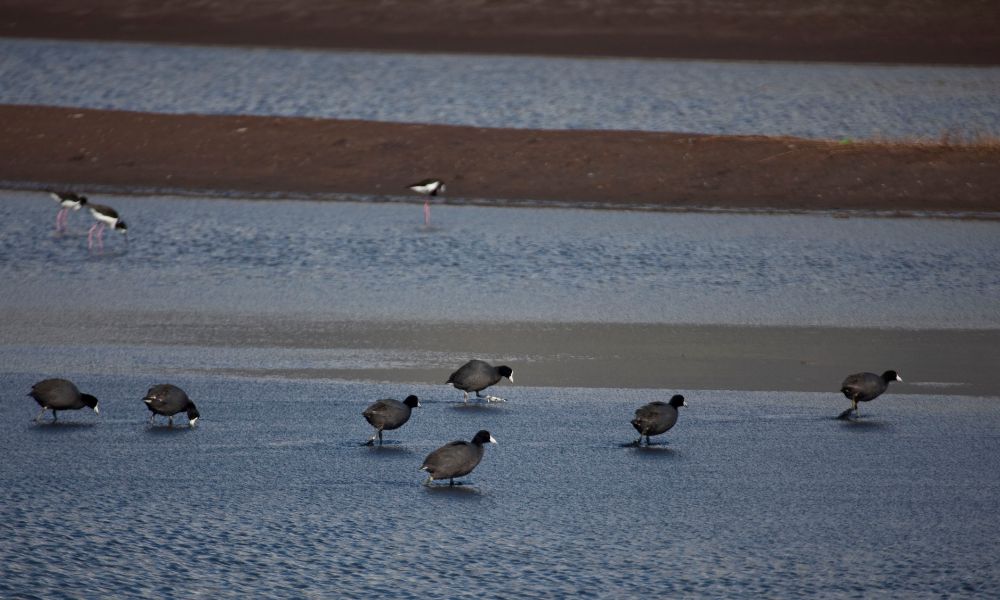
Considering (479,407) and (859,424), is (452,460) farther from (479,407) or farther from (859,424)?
(859,424)

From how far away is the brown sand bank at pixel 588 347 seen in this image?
42.2 feet

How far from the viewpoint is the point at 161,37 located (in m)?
39.7

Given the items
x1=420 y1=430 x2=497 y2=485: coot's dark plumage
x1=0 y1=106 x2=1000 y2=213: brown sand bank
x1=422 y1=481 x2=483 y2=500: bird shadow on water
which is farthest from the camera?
x1=0 y1=106 x2=1000 y2=213: brown sand bank

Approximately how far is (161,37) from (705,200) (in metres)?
20.9

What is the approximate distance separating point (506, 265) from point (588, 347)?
4138 mm

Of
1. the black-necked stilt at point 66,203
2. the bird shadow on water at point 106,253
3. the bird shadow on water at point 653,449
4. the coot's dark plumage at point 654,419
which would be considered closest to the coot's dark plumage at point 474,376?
the bird shadow on water at point 653,449

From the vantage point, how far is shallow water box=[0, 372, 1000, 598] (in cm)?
811

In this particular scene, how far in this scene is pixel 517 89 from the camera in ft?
109

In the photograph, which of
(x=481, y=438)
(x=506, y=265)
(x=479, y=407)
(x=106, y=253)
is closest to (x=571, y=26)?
(x=506, y=265)

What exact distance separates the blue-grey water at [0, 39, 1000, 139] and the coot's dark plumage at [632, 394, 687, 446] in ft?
Result: 60.0

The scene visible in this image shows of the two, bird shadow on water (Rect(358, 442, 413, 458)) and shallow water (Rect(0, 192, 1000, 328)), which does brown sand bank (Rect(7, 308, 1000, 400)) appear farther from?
bird shadow on water (Rect(358, 442, 413, 458))

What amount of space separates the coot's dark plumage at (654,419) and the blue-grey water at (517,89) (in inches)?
720

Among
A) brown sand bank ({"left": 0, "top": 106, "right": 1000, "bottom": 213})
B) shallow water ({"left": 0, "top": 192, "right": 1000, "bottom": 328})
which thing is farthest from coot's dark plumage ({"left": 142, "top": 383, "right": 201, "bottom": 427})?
brown sand bank ({"left": 0, "top": 106, "right": 1000, "bottom": 213})

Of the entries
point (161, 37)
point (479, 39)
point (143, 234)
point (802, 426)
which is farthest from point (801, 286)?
point (161, 37)
